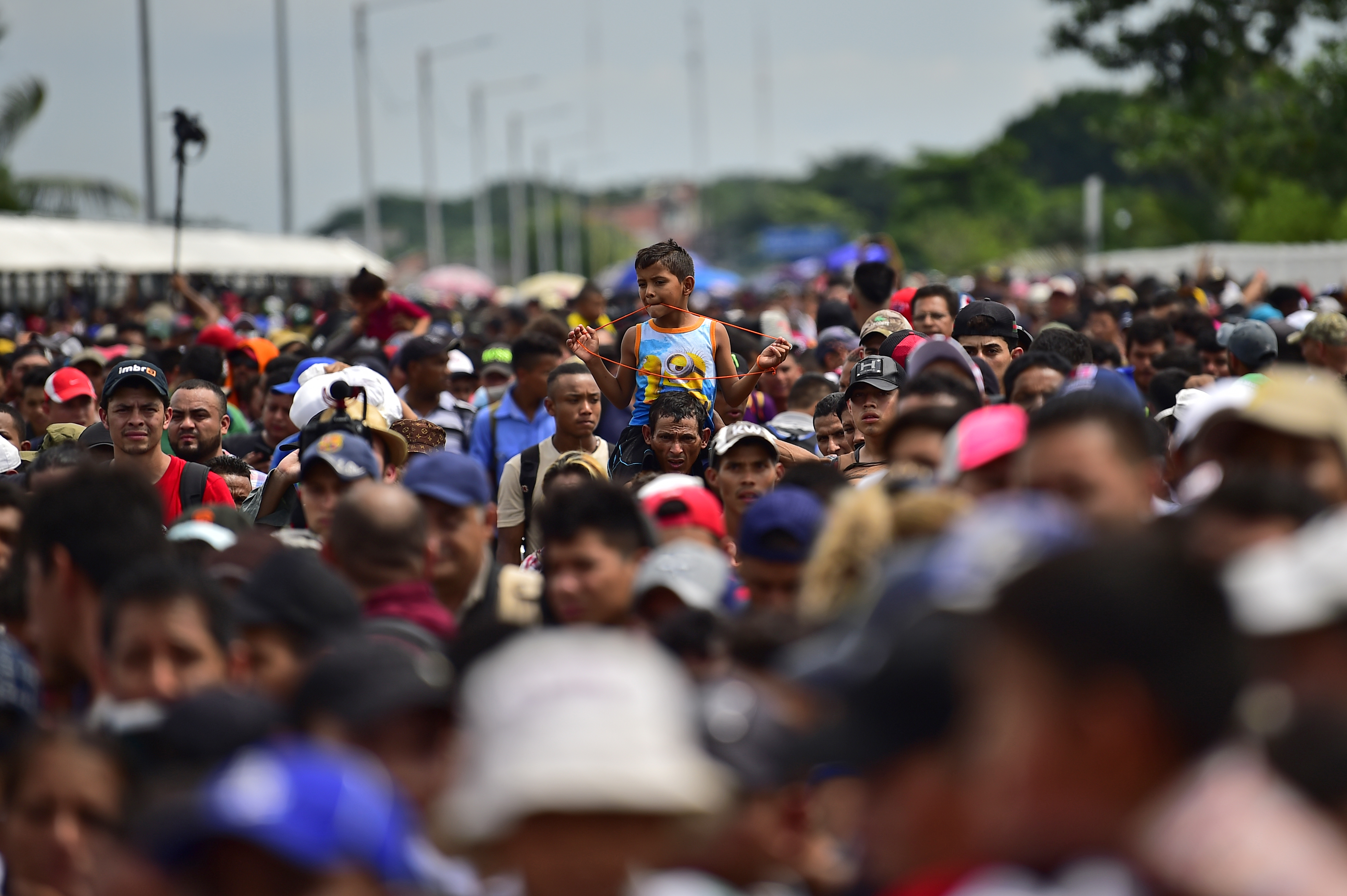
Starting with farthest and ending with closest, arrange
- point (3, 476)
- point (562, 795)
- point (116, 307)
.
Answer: point (116, 307)
point (3, 476)
point (562, 795)

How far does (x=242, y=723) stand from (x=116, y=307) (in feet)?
72.6

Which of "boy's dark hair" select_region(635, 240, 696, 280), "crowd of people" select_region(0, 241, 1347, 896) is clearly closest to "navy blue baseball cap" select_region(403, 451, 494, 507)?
"crowd of people" select_region(0, 241, 1347, 896)

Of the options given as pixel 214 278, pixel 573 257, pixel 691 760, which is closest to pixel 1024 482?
pixel 691 760

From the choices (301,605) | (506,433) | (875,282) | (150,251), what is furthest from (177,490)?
(150,251)

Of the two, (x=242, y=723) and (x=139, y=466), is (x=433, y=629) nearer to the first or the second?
(x=242, y=723)

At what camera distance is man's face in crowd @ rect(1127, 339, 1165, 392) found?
1049cm

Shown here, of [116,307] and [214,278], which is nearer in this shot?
[116,307]

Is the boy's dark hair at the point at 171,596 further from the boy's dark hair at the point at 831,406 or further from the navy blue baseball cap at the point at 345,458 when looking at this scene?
the boy's dark hair at the point at 831,406

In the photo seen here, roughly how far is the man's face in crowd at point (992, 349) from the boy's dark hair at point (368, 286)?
557 cm

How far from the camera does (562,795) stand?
234cm

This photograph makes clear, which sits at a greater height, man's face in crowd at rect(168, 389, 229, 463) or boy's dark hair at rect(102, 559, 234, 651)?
man's face in crowd at rect(168, 389, 229, 463)

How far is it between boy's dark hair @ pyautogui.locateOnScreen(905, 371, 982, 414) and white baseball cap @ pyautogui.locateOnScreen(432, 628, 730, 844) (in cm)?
304

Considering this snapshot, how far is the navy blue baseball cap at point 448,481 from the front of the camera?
5227 mm

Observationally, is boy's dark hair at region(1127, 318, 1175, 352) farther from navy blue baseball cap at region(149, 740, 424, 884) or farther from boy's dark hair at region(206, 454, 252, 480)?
navy blue baseball cap at region(149, 740, 424, 884)
